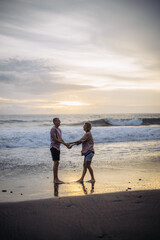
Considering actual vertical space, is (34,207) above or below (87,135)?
below

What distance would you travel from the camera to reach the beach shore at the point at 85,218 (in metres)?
2.73

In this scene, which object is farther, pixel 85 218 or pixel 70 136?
pixel 70 136

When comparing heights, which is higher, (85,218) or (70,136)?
(85,218)

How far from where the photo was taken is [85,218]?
10.3ft

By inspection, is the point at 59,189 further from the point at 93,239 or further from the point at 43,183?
the point at 93,239

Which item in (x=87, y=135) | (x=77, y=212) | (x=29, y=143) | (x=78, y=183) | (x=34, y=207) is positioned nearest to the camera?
(x=77, y=212)

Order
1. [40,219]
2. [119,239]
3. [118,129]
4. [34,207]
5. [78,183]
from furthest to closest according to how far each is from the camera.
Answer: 1. [118,129]
2. [78,183]
3. [34,207]
4. [40,219]
5. [119,239]

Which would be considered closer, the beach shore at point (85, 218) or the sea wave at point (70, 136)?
the beach shore at point (85, 218)

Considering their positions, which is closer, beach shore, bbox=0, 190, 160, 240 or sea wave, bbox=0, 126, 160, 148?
beach shore, bbox=0, 190, 160, 240

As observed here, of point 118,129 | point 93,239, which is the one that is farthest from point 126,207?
point 118,129

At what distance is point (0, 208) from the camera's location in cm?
354

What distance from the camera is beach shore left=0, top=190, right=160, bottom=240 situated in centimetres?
273

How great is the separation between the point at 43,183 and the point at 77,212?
233 cm

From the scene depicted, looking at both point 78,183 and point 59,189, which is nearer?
point 59,189
